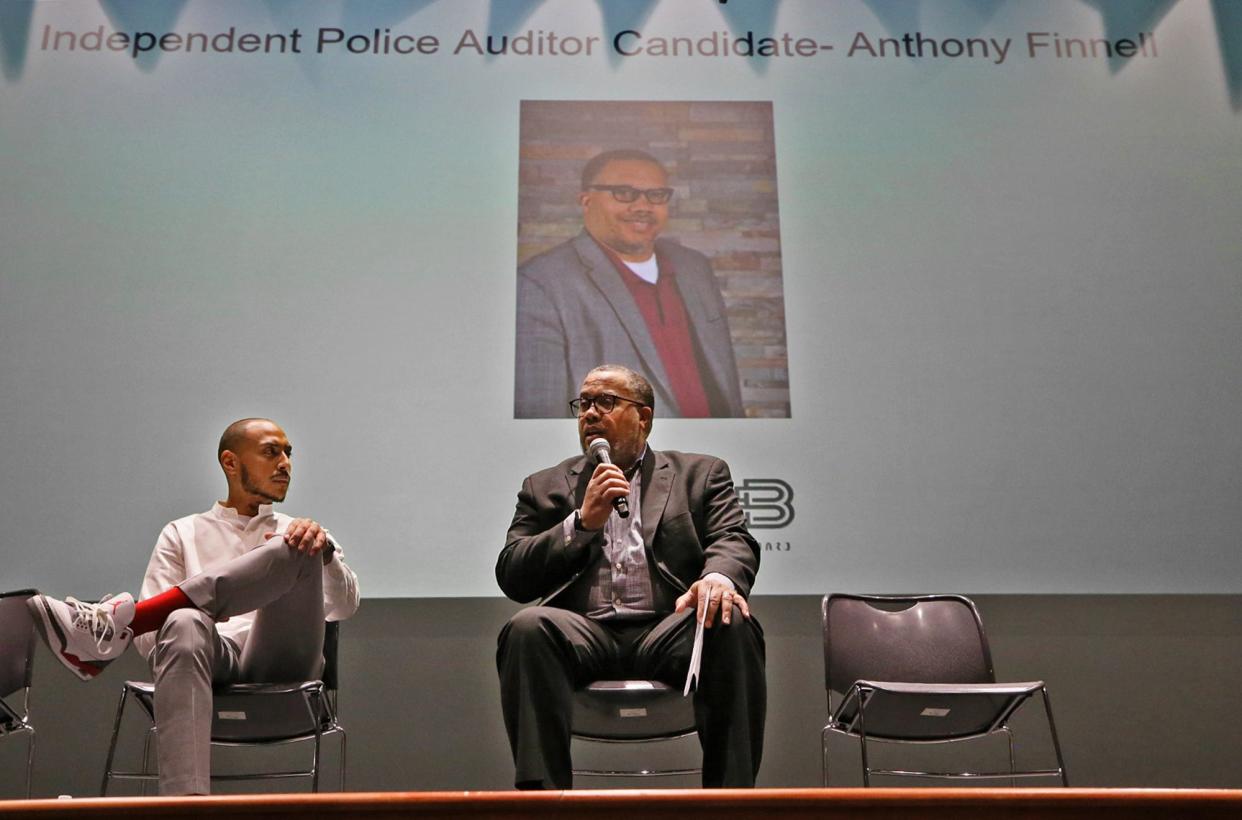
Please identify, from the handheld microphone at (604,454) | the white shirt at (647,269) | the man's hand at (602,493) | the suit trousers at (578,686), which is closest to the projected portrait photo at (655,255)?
the white shirt at (647,269)

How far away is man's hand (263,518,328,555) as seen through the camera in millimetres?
2543

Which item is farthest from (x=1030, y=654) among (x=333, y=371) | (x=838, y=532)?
(x=333, y=371)

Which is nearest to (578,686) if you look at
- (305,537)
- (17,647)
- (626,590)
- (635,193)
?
(626,590)

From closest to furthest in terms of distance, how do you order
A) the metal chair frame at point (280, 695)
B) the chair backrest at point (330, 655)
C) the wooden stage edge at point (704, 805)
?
the wooden stage edge at point (704, 805), the metal chair frame at point (280, 695), the chair backrest at point (330, 655)

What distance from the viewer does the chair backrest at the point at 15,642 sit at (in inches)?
118

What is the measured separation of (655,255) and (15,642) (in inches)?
86.6

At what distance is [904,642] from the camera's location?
3.12 metres

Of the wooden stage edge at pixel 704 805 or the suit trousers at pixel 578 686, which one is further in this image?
the suit trousers at pixel 578 686

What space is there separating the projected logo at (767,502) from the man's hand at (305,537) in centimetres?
145

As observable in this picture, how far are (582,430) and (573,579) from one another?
388 mm

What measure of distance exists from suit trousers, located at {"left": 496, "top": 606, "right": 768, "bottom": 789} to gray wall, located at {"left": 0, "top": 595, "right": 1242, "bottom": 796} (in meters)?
1.05

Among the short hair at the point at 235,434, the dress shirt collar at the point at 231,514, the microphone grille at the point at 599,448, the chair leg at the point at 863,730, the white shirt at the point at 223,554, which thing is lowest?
the chair leg at the point at 863,730

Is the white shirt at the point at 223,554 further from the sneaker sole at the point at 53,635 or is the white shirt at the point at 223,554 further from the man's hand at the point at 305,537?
the sneaker sole at the point at 53,635

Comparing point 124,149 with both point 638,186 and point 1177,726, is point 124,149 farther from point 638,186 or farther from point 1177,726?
point 1177,726
